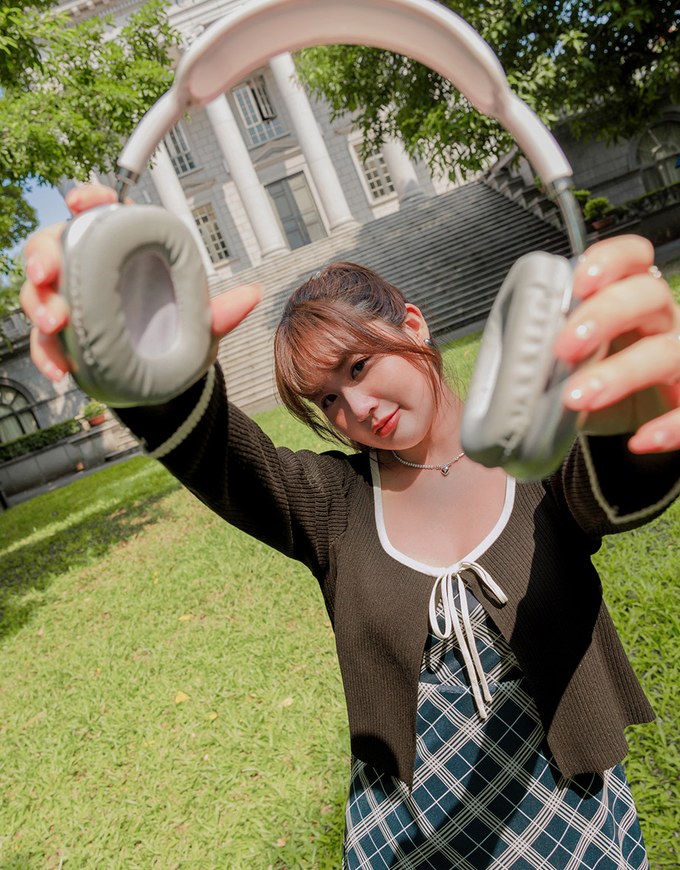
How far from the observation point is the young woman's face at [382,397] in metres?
1.50

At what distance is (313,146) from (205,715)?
2439 centimetres

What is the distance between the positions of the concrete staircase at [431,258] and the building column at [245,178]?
222cm

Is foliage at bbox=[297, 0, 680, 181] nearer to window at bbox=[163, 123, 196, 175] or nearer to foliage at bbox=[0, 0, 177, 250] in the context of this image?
foliage at bbox=[0, 0, 177, 250]

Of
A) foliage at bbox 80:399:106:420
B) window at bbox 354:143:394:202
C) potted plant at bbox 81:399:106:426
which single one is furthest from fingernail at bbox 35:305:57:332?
window at bbox 354:143:394:202

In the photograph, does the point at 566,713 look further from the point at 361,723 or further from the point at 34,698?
the point at 34,698

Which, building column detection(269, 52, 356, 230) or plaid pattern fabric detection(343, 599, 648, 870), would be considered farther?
building column detection(269, 52, 356, 230)

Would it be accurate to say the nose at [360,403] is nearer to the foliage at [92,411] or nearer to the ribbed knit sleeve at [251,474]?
the ribbed knit sleeve at [251,474]

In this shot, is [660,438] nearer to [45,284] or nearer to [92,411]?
[45,284]

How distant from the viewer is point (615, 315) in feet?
2.45

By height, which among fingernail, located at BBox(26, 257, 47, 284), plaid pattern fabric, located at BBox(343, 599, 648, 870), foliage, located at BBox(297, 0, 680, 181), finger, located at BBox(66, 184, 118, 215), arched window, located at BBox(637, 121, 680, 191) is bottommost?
plaid pattern fabric, located at BBox(343, 599, 648, 870)

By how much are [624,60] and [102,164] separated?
31.2 ft

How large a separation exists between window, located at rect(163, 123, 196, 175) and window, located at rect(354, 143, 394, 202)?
7.26 meters

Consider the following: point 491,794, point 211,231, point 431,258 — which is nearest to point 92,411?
point 431,258

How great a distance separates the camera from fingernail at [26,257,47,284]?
0.79m
